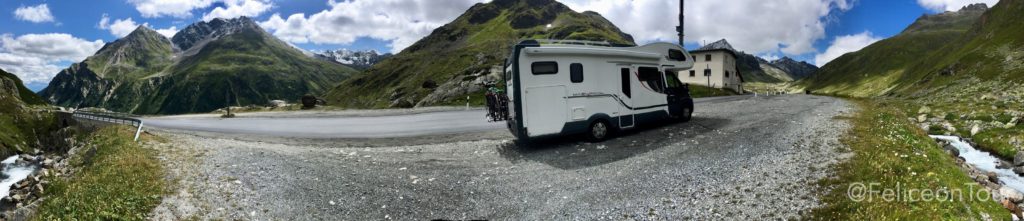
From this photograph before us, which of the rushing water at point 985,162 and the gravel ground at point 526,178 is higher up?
the gravel ground at point 526,178

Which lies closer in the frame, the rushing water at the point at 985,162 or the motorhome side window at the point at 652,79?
the rushing water at the point at 985,162

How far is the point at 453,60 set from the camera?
11994 cm

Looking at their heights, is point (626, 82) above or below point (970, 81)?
above

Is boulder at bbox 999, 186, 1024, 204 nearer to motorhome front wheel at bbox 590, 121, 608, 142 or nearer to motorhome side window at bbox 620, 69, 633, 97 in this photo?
motorhome side window at bbox 620, 69, 633, 97

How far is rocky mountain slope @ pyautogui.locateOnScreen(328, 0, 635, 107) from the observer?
68.0m

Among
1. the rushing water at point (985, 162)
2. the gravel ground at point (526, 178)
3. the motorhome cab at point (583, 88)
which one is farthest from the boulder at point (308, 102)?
the rushing water at point (985, 162)

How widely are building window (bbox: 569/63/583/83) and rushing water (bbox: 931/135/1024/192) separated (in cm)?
1205

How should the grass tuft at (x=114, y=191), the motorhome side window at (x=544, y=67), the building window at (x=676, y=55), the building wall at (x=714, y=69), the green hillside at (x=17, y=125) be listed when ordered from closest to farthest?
1. the grass tuft at (x=114, y=191)
2. the motorhome side window at (x=544, y=67)
3. the building window at (x=676, y=55)
4. the green hillside at (x=17, y=125)
5. the building wall at (x=714, y=69)

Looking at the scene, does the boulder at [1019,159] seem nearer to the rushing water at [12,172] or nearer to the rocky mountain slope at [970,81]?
the rocky mountain slope at [970,81]

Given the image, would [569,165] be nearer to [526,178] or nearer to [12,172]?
[526,178]

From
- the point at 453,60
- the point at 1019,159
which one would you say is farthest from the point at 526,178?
the point at 453,60

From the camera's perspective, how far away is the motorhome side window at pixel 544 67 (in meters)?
14.2

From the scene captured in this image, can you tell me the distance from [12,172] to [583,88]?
87.8 ft

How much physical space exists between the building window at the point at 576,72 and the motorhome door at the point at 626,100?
1.74m
